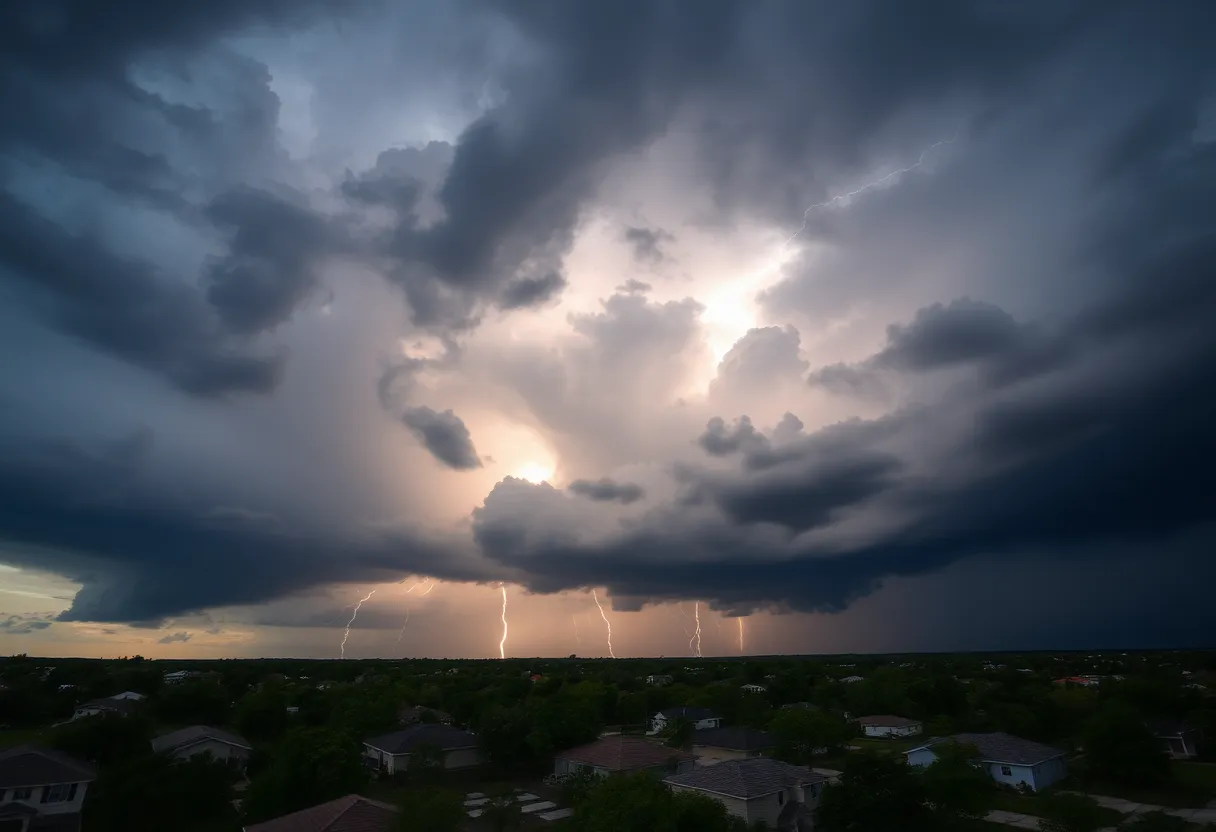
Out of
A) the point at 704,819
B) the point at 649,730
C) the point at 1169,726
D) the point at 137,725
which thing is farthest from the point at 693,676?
the point at 704,819

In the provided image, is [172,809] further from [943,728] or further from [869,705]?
[869,705]

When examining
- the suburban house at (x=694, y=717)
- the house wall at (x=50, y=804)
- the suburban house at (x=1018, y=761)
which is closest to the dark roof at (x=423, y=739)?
the house wall at (x=50, y=804)

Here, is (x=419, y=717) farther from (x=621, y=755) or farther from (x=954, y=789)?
(x=954, y=789)

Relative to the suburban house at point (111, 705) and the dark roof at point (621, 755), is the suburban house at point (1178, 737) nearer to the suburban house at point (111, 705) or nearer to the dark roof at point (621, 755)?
the dark roof at point (621, 755)

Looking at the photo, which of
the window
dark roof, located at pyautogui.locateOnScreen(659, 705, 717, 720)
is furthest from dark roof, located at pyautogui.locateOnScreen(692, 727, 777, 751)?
the window

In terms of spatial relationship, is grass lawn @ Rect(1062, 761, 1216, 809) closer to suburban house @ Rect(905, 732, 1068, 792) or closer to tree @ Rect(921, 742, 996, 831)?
suburban house @ Rect(905, 732, 1068, 792)
